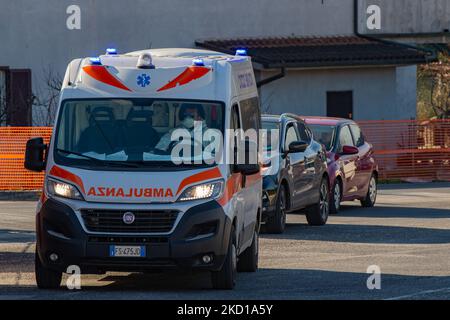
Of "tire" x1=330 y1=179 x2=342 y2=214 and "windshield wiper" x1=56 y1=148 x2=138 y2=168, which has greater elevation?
"windshield wiper" x1=56 y1=148 x2=138 y2=168

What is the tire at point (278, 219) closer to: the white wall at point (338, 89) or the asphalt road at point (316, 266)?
the asphalt road at point (316, 266)

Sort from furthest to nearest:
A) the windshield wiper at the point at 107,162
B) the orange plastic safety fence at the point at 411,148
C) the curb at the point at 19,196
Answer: the orange plastic safety fence at the point at 411,148 < the curb at the point at 19,196 < the windshield wiper at the point at 107,162

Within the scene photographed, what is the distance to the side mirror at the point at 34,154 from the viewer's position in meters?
13.7

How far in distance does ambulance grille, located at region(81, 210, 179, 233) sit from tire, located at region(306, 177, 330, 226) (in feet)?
28.6

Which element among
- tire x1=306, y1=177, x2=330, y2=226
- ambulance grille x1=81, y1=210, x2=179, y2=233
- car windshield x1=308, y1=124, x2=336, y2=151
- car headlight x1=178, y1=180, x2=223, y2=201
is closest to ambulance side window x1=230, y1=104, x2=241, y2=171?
car headlight x1=178, y1=180, x2=223, y2=201

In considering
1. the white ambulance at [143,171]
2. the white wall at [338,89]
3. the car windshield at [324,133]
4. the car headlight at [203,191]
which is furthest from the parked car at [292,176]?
the white wall at [338,89]

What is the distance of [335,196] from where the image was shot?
2366 cm

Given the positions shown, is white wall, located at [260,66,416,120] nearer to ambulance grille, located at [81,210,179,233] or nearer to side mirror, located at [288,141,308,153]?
side mirror, located at [288,141,308,153]

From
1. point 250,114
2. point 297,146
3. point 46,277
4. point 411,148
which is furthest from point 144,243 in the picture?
point 411,148

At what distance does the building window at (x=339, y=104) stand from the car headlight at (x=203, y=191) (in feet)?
82.9

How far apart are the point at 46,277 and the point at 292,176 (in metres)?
7.46

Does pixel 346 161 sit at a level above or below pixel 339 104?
below

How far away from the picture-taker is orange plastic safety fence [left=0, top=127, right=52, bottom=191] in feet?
98.8

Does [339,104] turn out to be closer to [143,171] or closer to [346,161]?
[346,161]
